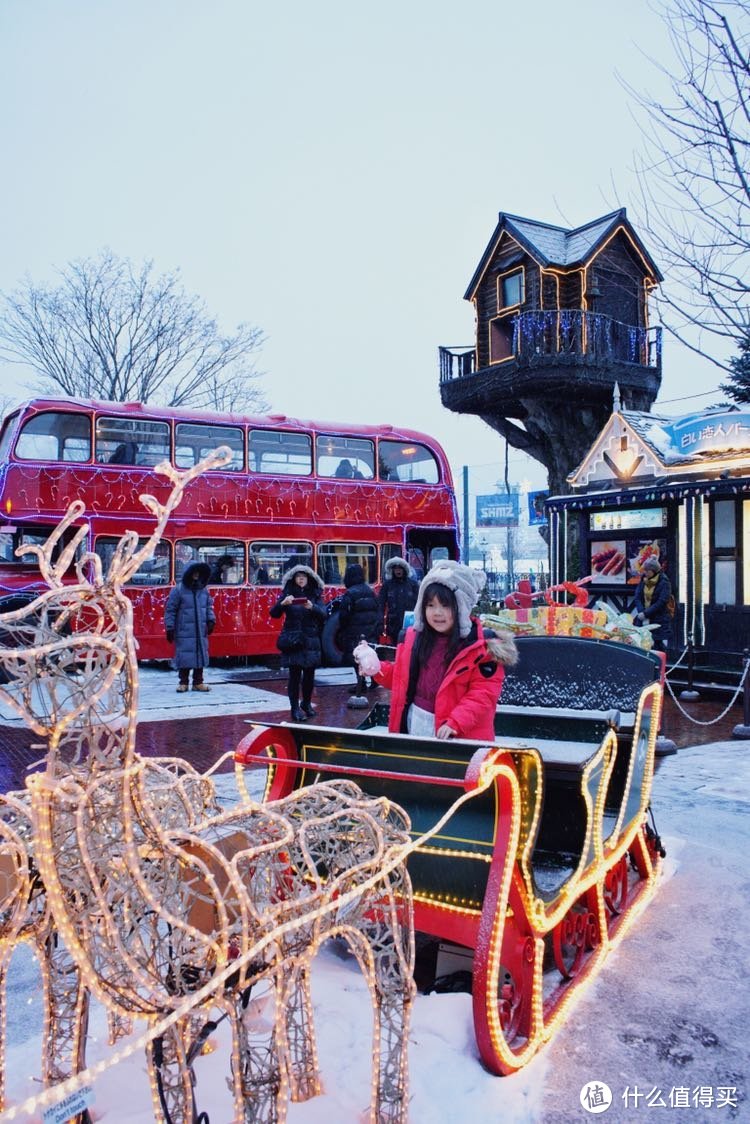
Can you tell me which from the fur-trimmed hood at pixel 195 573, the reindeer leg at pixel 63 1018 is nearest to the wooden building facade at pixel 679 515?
the fur-trimmed hood at pixel 195 573

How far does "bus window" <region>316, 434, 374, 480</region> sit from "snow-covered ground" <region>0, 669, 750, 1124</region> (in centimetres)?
1253

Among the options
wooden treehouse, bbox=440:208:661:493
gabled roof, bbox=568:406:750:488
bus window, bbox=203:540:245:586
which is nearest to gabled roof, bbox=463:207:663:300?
wooden treehouse, bbox=440:208:661:493

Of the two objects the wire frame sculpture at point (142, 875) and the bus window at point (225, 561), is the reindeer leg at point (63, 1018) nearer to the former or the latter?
the wire frame sculpture at point (142, 875)

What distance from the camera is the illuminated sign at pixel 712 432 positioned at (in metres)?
12.0

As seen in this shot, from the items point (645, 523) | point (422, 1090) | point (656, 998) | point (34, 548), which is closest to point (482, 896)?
point (422, 1090)

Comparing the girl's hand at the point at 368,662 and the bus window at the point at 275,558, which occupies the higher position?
the bus window at the point at 275,558

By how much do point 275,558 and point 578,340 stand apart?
Result: 12.3 meters

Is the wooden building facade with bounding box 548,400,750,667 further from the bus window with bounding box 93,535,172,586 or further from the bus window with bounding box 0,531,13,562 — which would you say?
the bus window with bounding box 0,531,13,562

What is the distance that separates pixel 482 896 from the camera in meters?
2.97

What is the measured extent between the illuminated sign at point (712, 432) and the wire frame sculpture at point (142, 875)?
11.2 metres

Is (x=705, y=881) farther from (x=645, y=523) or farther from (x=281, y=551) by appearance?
(x=281, y=551)

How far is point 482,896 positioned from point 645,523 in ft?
38.0

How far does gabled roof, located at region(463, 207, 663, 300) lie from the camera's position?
24172 millimetres

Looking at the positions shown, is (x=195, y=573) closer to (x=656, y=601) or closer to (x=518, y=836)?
(x=656, y=601)
